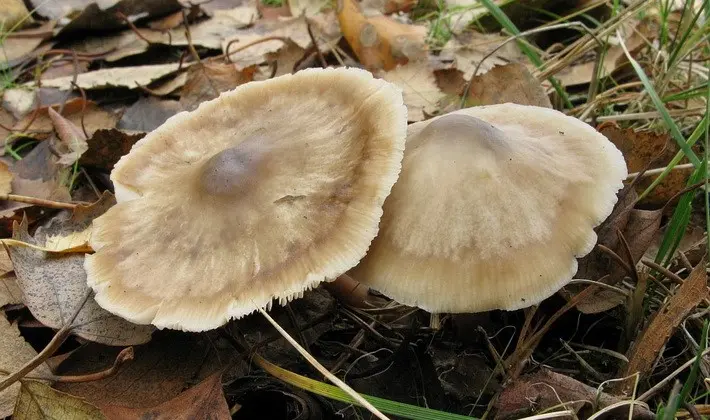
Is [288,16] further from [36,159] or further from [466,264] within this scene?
[466,264]

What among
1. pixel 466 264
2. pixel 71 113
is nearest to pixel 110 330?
pixel 466 264

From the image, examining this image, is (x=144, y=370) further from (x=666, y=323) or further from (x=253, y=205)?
(x=666, y=323)

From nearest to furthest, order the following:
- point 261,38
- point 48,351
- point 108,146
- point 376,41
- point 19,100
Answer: point 48,351
point 108,146
point 19,100
point 376,41
point 261,38

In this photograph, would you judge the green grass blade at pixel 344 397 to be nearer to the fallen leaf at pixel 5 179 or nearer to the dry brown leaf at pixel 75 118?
the fallen leaf at pixel 5 179

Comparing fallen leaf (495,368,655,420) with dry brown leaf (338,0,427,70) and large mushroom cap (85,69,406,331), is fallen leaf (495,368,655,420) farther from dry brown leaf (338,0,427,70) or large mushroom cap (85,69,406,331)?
dry brown leaf (338,0,427,70)

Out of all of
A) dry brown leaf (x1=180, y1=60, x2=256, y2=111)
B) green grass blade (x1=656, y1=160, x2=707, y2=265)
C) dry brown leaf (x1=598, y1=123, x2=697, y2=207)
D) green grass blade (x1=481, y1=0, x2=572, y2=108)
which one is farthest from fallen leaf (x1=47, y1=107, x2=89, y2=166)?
green grass blade (x1=656, y1=160, x2=707, y2=265)

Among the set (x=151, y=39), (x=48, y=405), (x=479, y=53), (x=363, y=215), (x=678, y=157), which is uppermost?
(x=678, y=157)

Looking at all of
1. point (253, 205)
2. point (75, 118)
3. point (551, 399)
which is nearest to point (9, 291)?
point (253, 205)

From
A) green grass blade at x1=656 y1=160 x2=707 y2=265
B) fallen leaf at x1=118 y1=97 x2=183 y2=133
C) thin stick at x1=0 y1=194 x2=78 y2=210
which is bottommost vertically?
fallen leaf at x1=118 y1=97 x2=183 y2=133
